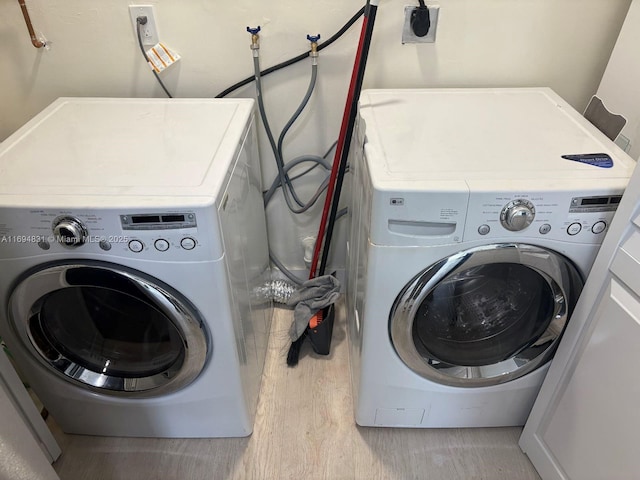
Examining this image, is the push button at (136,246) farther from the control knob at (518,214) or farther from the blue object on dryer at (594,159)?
the blue object on dryer at (594,159)

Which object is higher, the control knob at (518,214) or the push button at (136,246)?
the control knob at (518,214)

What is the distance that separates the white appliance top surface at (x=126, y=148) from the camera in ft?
3.37

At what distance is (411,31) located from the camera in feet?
4.69

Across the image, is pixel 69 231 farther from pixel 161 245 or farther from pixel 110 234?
pixel 161 245

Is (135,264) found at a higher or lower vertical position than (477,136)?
lower

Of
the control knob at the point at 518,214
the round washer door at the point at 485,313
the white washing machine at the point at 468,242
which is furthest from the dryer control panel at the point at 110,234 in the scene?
the control knob at the point at 518,214

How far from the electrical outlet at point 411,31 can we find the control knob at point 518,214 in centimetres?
68

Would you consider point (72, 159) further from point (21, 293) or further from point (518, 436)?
point (518, 436)

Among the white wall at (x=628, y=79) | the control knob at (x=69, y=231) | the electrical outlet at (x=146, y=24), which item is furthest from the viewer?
the electrical outlet at (x=146, y=24)

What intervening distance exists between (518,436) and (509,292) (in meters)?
0.55

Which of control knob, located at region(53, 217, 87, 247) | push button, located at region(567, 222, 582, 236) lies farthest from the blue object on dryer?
control knob, located at region(53, 217, 87, 247)

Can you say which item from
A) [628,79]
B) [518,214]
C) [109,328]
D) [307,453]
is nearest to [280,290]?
[307,453]

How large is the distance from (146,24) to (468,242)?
111 centimetres

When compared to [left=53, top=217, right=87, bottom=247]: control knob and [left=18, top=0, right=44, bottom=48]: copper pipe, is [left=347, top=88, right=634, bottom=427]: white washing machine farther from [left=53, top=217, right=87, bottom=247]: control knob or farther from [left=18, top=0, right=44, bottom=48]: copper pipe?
[left=18, top=0, right=44, bottom=48]: copper pipe
